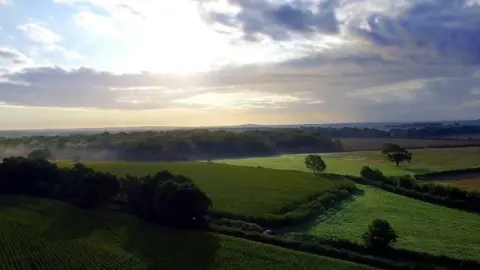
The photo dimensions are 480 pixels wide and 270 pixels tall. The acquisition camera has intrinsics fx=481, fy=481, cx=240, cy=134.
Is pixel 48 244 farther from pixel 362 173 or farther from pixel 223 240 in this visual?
pixel 362 173

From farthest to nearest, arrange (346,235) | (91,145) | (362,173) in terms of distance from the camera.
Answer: (91,145)
(362,173)
(346,235)

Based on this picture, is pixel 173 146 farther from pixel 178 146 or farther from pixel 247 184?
pixel 247 184

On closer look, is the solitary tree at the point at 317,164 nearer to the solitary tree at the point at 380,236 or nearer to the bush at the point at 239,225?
the bush at the point at 239,225

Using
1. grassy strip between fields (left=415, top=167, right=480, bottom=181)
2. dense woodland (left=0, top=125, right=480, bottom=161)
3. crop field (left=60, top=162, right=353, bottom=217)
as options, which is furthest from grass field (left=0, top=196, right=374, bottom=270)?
dense woodland (left=0, top=125, right=480, bottom=161)

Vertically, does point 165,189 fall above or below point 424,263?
above

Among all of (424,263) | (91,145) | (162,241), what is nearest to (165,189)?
(162,241)

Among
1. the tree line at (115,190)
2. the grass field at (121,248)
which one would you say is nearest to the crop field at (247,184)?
the tree line at (115,190)
